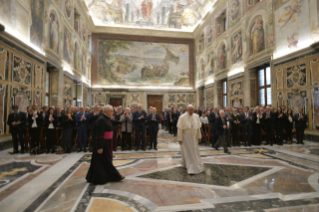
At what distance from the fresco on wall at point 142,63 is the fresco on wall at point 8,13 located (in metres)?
13.0

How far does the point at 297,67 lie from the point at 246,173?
7.24m

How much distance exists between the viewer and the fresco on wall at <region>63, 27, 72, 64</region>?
13.0 m

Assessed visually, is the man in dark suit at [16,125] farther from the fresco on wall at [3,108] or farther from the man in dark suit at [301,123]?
the man in dark suit at [301,123]

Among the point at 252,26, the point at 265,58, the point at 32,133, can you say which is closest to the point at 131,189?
the point at 32,133

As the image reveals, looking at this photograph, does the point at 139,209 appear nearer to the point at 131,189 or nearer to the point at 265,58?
the point at 131,189

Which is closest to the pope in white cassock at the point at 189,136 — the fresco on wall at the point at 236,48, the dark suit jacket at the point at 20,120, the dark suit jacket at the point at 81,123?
the dark suit jacket at the point at 81,123

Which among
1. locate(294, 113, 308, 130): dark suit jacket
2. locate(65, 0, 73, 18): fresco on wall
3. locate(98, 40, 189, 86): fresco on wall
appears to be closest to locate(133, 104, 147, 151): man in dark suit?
locate(294, 113, 308, 130): dark suit jacket

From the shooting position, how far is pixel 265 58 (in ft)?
36.1

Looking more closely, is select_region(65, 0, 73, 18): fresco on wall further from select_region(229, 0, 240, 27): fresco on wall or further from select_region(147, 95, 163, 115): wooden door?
select_region(229, 0, 240, 27): fresco on wall

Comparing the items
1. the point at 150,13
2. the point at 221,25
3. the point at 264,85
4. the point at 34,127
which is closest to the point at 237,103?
the point at 264,85

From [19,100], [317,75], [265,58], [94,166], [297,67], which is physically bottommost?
[94,166]

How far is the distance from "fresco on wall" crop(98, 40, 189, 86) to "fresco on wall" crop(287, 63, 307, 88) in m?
13.0

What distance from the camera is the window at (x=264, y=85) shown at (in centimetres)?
1158

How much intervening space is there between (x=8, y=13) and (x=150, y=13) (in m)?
15.3
